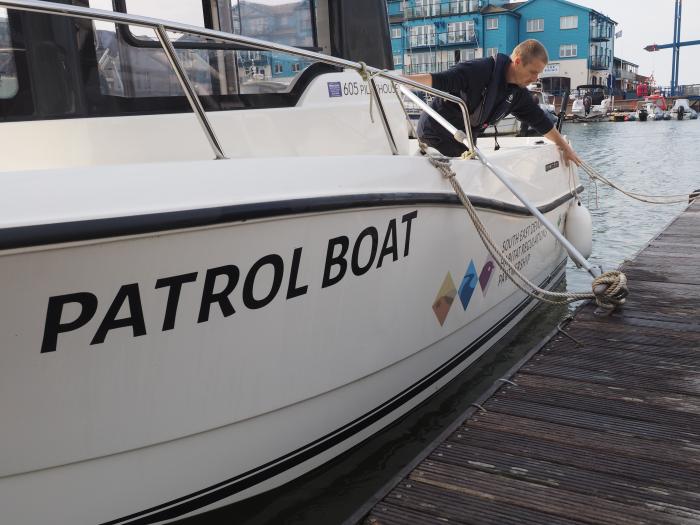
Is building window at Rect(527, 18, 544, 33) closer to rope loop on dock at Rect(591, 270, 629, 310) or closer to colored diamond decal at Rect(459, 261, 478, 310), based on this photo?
rope loop on dock at Rect(591, 270, 629, 310)

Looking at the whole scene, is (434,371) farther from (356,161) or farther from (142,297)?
(142,297)

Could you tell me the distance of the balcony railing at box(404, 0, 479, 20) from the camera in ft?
150

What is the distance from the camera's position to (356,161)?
2.78 meters

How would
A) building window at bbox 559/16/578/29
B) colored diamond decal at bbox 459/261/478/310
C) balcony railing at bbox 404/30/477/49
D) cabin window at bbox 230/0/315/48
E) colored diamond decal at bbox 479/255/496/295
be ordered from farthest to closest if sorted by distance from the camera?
building window at bbox 559/16/578/29
balcony railing at bbox 404/30/477/49
colored diamond decal at bbox 479/255/496/295
colored diamond decal at bbox 459/261/478/310
cabin window at bbox 230/0/315/48

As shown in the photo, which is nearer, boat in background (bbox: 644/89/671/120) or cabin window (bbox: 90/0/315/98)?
cabin window (bbox: 90/0/315/98)

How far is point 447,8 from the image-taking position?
153 feet

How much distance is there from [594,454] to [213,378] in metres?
1.47

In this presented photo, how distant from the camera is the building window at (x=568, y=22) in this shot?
50.5 m

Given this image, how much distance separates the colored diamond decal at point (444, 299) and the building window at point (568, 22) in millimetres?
52631

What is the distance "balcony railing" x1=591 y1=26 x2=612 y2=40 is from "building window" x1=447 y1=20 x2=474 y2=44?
1282 centimetres

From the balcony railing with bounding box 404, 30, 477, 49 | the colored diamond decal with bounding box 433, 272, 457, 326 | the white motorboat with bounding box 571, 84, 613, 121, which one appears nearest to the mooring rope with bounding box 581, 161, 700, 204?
the colored diamond decal with bounding box 433, 272, 457, 326

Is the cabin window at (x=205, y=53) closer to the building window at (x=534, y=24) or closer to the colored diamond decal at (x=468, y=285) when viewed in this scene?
the colored diamond decal at (x=468, y=285)

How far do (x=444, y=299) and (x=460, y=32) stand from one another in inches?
1833

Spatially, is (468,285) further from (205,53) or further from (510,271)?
(205,53)
